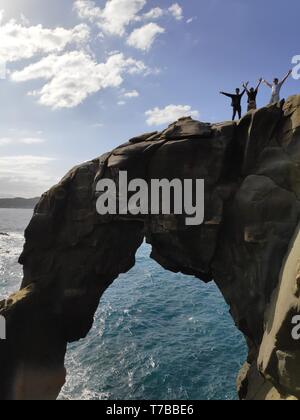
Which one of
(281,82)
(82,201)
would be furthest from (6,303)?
(281,82)

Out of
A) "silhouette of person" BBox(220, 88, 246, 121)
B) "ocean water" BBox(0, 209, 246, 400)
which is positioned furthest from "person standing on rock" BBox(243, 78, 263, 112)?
"ocean water" BBox(0, 209, 246, 400)

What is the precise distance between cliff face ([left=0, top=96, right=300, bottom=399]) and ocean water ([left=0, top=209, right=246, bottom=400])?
4.67 meters

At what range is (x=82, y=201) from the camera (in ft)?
86.7

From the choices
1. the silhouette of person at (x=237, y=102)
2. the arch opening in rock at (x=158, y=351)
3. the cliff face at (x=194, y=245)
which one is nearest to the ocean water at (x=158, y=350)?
the arch opening in rock at (x=158, y=351)

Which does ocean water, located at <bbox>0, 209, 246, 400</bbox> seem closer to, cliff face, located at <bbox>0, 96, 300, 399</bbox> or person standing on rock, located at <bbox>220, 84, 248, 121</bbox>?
cliff face, located at <bbox>0, 96, 300, 399</bbox>

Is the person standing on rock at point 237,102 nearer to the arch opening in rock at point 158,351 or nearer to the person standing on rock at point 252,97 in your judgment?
the person standing on rock at point 252,97

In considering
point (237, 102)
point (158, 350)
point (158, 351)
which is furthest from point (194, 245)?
point (158, 350)

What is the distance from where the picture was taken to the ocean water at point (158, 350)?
28.2 m

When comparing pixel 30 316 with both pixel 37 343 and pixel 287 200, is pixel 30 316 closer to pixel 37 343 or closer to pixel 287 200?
pixel 37 343

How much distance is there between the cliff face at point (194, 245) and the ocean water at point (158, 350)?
4.67 meters

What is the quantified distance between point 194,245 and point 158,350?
644 inches

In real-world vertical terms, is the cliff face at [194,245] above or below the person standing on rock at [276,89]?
below

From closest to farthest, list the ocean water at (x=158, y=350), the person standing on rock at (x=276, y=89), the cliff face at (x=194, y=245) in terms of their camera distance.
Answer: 1. the cliff face at (x=194, y=245)
2. the person standing on rock at (x=276, y=89)
3. the ocean water at (x=158, y=350)

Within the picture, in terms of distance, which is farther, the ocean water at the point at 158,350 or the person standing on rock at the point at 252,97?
the ocean water at the point at 158,350
